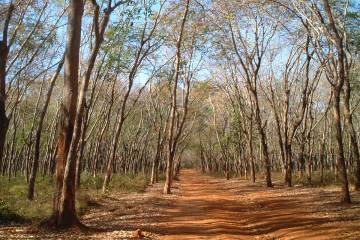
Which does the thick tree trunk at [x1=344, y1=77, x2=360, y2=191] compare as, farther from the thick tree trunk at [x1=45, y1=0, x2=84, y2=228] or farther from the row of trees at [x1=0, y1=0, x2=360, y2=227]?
the thick tree trunk at [x1=45, y1=0, x2=84, y2=228]

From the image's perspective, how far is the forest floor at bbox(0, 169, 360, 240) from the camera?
1012 centimetres

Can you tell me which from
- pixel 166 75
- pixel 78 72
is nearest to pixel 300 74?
pixel 166 75

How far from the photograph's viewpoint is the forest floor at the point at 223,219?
1012cm

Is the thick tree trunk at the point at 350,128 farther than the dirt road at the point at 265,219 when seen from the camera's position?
Yes

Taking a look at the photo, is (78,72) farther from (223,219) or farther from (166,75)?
(166,75)

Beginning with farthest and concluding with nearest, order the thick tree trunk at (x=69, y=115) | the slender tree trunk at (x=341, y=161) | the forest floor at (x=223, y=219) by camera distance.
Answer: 1. the slender tree trunk at (x=341, y=161)
2. the thick tree trunk at (x=69, y=115)
3. the forest floor at (x=223, y=219)

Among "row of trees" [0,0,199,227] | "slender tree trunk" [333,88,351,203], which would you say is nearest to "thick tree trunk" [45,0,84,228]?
"row of trees" [0,0,199,227]

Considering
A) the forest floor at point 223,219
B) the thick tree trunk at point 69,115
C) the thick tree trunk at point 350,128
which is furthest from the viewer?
the thick tree trunk at point 350,128

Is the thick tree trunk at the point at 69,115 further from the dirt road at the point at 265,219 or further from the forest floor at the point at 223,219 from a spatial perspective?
Answer: the dirt road at the point at 265,219

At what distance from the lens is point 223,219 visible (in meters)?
13.3

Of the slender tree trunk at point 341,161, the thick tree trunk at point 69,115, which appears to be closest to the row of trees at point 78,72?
the thick tree trunk at point 69,115

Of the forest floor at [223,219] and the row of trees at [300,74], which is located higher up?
the row of trees at [300,74]

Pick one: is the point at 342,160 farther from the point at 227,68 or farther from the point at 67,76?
the point at 227,68

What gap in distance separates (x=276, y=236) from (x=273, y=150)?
165 feet
